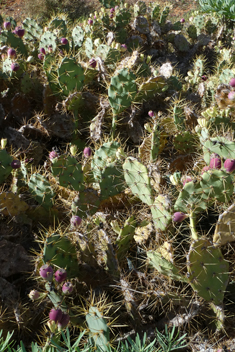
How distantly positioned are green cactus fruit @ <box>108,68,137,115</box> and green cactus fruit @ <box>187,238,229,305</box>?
1.70 metres

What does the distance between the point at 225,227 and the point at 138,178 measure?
24.6 inches

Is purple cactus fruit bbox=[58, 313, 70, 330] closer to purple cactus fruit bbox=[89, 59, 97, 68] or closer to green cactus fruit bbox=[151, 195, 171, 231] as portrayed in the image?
green cactus fruit bbox=[151, 195, 171, 231]

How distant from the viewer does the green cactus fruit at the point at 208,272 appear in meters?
1.73

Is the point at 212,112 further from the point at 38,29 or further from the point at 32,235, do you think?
the point at 38,29

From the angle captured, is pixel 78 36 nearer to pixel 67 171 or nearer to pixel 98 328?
pixel 67 171

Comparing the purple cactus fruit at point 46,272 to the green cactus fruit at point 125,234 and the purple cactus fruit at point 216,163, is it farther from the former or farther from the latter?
the purple cactus fruit at point 216,163

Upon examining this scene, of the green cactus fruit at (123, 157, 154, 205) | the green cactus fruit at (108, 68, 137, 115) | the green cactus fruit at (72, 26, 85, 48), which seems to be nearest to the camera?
the green cactus fruit at (123, 157, 154, 205)

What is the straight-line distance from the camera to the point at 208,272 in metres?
1.77

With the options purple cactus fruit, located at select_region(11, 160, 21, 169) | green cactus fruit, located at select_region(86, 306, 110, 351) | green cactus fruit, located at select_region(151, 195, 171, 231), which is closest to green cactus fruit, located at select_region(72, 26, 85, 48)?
purple cactus fruit, located at select_region(11, 160, 21, 169)

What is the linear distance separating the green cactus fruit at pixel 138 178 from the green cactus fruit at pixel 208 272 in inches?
19.1

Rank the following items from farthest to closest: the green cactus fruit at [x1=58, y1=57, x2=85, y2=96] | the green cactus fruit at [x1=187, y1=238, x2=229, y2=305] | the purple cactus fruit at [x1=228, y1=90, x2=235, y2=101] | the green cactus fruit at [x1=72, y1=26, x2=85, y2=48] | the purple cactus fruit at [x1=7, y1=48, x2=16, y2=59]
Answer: the green cactus fruit at [x1=72, y1=26, x2=85, y2=48] < the purple cactus fruit at [x1=7, y1=48, x2=16, y2=59] < the green cactus fruit at [x1=58, y1=57, x2=85, y2=96] < the purple cactus fruit at [x1=228, y1=90, x2=235, y2=101] < the green cactus fruit at [x1=187, y1=238, x2=229, y2=305]

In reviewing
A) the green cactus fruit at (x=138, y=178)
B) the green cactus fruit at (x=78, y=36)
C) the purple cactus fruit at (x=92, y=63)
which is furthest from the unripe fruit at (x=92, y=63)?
the green cactus fruit at (x=138, y=178)

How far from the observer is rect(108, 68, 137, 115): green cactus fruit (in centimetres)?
290

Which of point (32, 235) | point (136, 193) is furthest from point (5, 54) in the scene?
point (136, 193)
